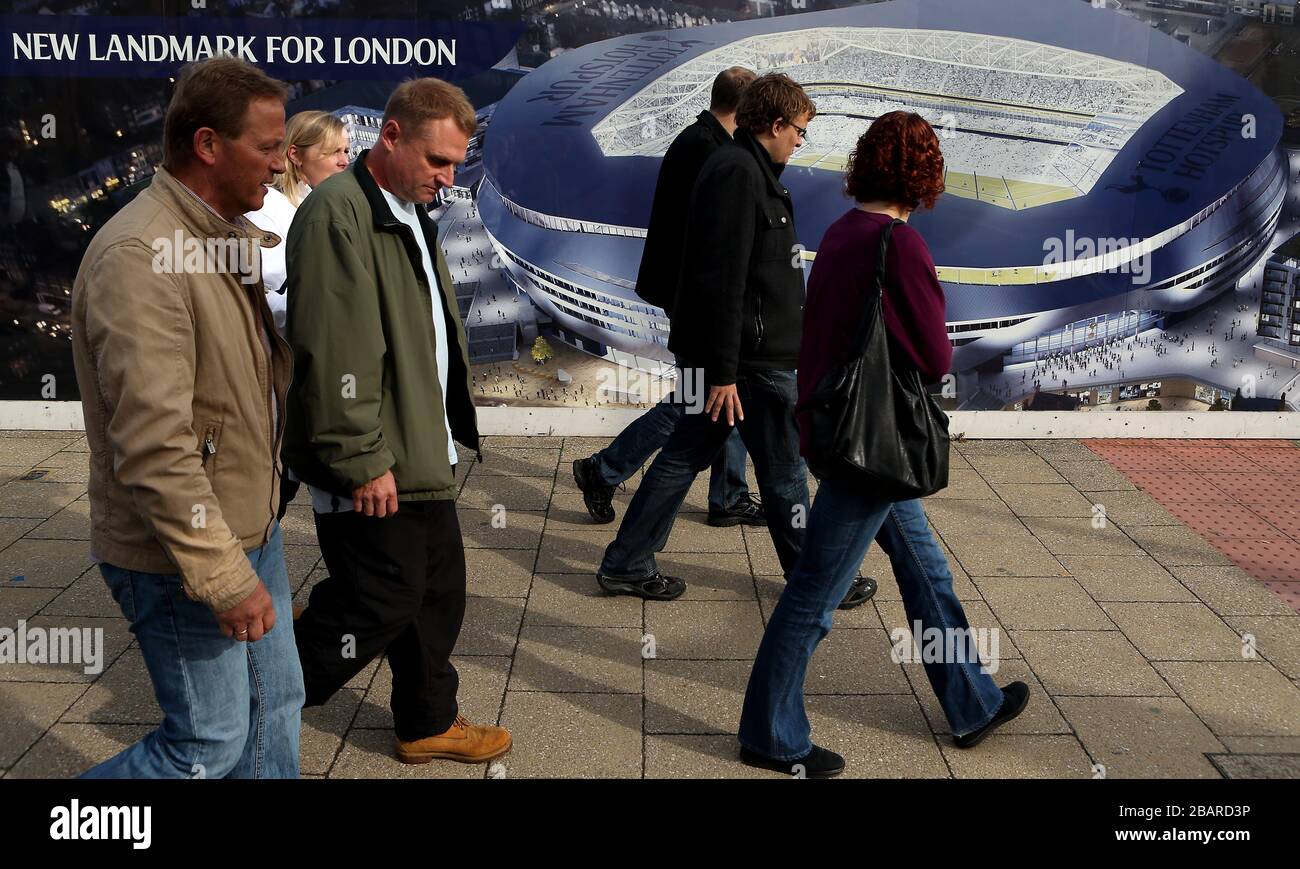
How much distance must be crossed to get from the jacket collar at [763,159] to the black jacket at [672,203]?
50cm

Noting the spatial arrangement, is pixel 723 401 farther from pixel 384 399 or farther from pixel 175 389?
pixel 175 389

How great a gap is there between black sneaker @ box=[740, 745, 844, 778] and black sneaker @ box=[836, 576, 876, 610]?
122 cm

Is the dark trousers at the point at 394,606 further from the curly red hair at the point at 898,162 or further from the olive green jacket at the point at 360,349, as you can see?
the curly red hair at the point at 898,162

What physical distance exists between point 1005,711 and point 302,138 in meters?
3.10

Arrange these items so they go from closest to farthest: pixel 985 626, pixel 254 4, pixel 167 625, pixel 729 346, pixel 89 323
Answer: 1. pixel 89 323
2. pixel 167 625
3. pixel 729 346
4. pixel 985 626
5. pixel 254 4

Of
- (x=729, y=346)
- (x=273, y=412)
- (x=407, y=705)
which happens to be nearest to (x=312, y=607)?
(x=407, y=705)

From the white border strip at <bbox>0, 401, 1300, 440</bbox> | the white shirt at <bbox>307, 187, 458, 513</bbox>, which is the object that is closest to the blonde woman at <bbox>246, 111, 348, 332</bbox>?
the white shirt at <bbox>307, 187, 458, 513</bbox>

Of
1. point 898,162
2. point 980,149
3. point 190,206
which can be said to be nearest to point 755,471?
point 898,162

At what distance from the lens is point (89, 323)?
7.82 feet

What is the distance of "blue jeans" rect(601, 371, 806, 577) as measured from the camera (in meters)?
4.42

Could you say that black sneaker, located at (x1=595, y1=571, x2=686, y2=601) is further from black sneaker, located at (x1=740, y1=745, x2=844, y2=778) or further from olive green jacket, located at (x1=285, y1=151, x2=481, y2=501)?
olive green jacket, located at (x1=285, y1=151, x2=481, y2=501)

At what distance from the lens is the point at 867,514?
11.4ft

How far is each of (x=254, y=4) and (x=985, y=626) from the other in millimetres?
4755
